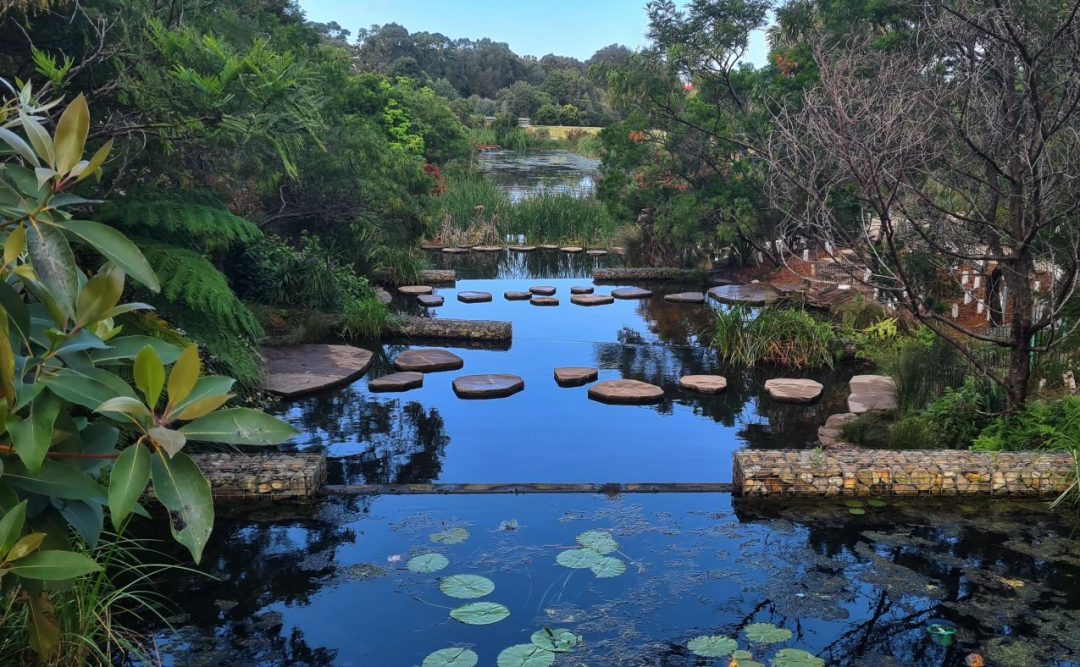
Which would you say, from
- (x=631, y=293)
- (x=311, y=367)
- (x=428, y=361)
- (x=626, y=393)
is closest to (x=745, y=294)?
(x=631, y=293)

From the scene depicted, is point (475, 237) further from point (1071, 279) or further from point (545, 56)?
point (545, 56)

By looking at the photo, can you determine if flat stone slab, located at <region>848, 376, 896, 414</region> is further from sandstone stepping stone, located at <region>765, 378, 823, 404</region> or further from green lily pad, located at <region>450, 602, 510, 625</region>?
green lily pad, located at <region>450, 602, 510, 625</region>

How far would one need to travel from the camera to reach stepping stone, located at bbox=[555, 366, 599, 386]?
845 cm

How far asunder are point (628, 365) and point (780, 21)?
614cm

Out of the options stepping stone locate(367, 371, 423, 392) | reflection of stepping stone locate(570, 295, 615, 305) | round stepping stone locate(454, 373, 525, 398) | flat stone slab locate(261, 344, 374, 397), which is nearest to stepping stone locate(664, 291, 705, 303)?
reflection of stepping stone locate(570, 295, 615, 305)

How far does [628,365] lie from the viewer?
9.17m

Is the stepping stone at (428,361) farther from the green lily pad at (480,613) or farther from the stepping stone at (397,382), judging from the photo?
the green lily pad at (480,613)

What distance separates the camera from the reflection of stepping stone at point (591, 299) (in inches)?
489

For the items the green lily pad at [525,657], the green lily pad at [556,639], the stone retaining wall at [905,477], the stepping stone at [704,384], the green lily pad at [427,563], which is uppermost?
the stepping stone at [704,384]

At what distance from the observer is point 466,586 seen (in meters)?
4.38

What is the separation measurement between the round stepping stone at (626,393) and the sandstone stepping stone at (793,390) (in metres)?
1.00

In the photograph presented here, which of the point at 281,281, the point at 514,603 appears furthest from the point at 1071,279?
the point at 281,281

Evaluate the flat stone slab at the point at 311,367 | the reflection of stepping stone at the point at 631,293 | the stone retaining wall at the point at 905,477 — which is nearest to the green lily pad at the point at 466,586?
the stone retaining wall at the point at 905,477

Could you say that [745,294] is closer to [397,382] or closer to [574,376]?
[574,376]
